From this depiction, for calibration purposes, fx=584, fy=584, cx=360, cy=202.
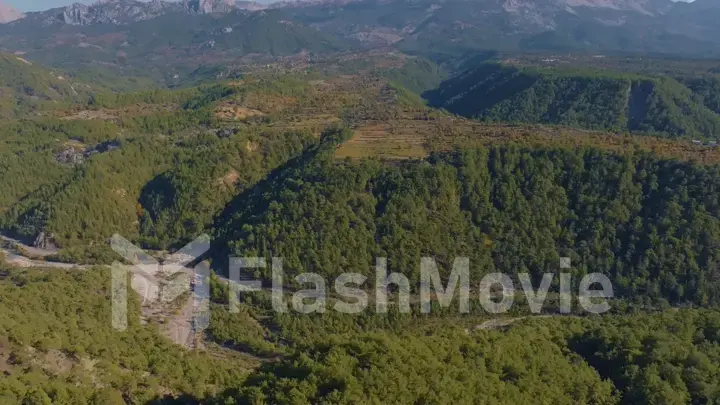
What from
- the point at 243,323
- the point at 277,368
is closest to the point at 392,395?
the point at 277,368

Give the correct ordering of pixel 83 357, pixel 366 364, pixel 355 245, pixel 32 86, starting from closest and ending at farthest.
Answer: pixel 366 364 < pixel 83 357 < pixel 355 245 < pixel 32 86

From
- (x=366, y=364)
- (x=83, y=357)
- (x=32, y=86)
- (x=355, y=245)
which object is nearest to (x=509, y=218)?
(x=355, y=245)

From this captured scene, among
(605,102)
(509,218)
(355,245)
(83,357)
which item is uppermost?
(605,102)

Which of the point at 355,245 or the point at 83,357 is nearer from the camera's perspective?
the point at 83,357

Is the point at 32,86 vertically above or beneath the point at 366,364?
above

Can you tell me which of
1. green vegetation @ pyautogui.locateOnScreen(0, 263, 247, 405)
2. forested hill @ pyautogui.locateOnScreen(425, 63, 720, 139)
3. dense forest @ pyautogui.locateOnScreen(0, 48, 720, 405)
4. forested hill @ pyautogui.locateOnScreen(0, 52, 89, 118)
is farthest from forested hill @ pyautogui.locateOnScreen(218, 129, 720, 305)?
forested hill @ pyautogui.locateOnScreen(0, 52, 89, 118)

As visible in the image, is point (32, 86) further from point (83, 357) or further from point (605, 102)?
point (83, 357)
